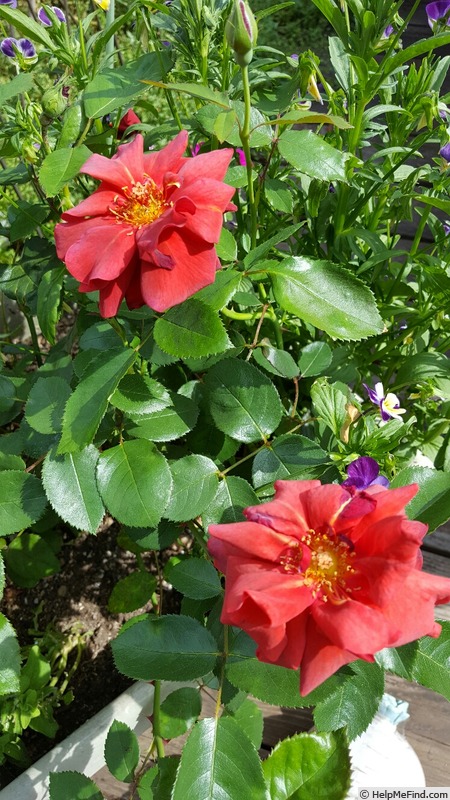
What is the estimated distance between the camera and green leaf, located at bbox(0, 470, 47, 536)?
0.55 m

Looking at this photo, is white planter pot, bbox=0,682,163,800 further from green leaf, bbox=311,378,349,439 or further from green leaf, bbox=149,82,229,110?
green leaf, bbox=149,82,229,110

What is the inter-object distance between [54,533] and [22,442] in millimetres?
291

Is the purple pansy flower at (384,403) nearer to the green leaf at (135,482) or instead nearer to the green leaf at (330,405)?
the green leaf at (330,405)

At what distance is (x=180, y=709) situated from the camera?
577mm

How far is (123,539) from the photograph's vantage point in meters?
0.80

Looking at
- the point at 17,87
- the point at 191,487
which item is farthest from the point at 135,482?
the point at 17,87

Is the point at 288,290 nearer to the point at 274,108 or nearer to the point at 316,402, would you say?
the point at 316,402

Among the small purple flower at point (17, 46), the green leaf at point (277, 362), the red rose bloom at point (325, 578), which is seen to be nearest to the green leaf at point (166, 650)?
the red rose bloom at point (325, 578)

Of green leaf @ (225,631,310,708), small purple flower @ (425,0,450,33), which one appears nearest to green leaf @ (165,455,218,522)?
green leaf @ (225,631,310,708)

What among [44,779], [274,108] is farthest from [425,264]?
[44,779]

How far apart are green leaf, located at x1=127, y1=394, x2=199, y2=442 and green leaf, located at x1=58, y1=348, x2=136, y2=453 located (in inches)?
2.4

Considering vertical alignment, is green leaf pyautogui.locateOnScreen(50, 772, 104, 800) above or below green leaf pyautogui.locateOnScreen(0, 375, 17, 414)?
below

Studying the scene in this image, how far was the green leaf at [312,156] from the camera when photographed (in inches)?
22.1

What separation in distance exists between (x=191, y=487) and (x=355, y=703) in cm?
21
